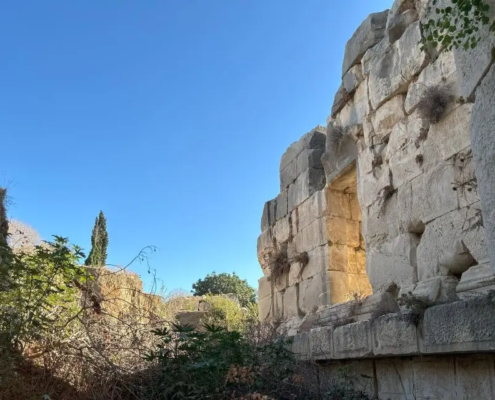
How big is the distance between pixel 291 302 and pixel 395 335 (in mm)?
4317

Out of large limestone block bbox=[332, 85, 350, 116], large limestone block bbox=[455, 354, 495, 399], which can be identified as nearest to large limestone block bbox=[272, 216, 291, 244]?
large limestone block bbox=[332, 85, 350, 116]

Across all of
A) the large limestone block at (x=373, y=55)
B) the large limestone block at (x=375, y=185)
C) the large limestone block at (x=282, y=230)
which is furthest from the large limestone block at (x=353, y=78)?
the large limestone block at (x=282, y=230)

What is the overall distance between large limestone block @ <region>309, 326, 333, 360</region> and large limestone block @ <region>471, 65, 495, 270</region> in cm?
243

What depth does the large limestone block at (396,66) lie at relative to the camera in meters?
5.20

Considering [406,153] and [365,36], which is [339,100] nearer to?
[365,36]

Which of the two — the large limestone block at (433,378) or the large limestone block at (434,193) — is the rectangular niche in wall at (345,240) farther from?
the large limestone block at (433,378)

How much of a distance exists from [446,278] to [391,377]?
3.45 ft

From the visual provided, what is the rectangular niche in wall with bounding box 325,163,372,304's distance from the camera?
22.6 feet

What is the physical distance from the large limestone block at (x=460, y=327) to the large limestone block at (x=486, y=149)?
557mm

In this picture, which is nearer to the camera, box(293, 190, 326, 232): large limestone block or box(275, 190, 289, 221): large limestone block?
box(293, 190, 326, 232): large limestone block

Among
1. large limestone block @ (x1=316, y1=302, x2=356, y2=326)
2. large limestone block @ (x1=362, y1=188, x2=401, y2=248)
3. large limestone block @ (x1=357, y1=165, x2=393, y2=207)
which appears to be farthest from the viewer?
large limestone block @ (x1=357, y1=165, x2=393, y2=207)

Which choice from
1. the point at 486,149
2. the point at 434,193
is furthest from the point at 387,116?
the point at 486,149

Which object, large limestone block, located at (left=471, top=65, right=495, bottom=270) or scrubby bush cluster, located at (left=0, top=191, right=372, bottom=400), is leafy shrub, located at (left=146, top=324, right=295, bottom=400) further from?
large limestone block, located at (left=471, top=65, right=495, bottom=270)

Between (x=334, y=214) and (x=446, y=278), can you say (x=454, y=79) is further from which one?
(x=334, y=214)
